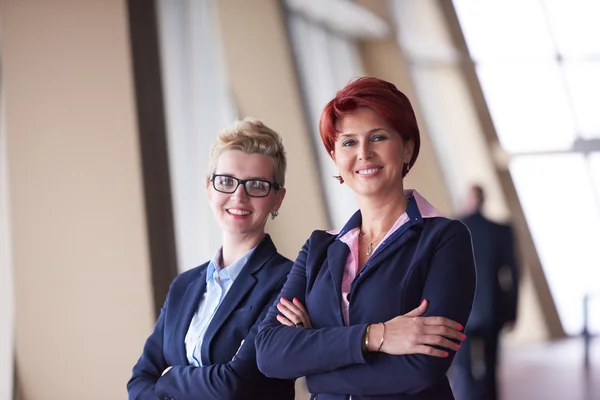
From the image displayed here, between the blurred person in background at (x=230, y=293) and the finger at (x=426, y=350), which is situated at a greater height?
the blurred person in background at (x=230, y=293)

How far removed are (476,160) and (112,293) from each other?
8.28 ft

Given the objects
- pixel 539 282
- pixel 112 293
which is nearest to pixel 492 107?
pixel 539 282

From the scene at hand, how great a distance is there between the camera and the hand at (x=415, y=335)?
1619 millimetres

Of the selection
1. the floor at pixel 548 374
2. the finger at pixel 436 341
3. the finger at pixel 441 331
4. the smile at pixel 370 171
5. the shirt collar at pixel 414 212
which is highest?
the smile at pixel 370 171

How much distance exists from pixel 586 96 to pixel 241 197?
279 centimetres

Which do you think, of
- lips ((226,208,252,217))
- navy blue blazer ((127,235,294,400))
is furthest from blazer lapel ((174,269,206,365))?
lips ((226,208,252,217))

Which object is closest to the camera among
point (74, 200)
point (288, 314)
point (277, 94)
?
point (288, 314)

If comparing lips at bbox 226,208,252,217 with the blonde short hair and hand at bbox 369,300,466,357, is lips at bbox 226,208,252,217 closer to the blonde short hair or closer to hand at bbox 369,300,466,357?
the blonde short hair

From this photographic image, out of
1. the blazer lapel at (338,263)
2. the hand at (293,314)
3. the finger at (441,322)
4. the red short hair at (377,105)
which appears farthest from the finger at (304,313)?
the red short hair at (377,105)

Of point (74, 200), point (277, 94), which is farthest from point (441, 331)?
point (74, 200)

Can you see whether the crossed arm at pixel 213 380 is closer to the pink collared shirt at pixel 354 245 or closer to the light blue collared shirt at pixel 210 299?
the light blue collared shirt at pixel 210 299

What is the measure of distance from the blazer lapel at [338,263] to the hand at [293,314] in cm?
11

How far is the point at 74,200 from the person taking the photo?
4762 mm

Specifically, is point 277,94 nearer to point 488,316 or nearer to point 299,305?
point 488,316
